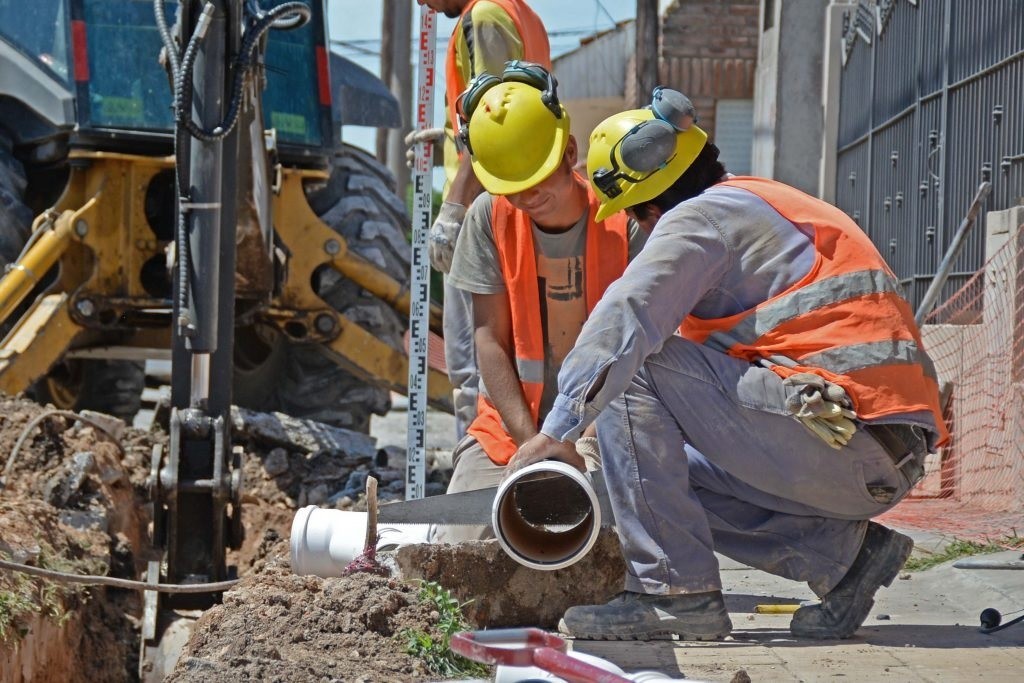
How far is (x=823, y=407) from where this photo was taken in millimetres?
3648

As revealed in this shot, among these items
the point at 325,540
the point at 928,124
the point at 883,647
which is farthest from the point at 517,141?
the point at 928,124

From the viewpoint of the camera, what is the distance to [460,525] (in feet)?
14.4

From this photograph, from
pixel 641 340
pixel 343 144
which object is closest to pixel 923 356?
pixel 641 340

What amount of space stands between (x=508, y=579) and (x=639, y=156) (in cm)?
136

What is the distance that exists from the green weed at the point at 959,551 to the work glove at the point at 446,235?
199 cm

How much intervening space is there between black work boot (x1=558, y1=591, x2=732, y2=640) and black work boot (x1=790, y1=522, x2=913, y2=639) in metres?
0.24

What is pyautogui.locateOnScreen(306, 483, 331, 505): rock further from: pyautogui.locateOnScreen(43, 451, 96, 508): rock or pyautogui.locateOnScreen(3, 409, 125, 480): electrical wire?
pyautogui.locateOnScreen(43, 451, 96, 508): rock

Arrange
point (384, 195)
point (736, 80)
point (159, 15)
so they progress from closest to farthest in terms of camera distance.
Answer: point (159, 15) → point (384, 195) → point (736, 80)

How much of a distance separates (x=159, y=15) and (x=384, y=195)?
3.47 m

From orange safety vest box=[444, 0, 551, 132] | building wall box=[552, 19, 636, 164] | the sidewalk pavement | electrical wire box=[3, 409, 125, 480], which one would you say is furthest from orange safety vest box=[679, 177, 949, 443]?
building wall box=[552, 19, 636, 164]

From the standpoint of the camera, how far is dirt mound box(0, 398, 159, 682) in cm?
497

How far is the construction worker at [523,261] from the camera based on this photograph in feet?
14.4

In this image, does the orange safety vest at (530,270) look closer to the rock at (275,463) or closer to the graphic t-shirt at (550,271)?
the graphic t-shirt at (550,271)

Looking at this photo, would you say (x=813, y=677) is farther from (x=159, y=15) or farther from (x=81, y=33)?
(x=81, y=33)
